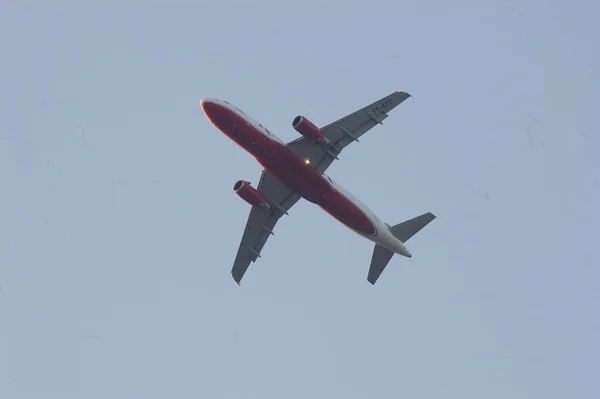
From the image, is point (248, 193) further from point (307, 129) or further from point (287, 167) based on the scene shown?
point (307, 129)

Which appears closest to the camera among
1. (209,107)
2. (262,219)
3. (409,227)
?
(209,107)

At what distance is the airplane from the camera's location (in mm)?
89500

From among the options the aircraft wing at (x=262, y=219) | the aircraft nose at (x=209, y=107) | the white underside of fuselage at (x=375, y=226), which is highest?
the aircraft nose at (x=209, y=107)

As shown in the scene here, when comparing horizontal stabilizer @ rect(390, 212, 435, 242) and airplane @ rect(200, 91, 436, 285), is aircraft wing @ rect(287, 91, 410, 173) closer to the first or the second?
airplane @ rect(200, 91, 436, 285)

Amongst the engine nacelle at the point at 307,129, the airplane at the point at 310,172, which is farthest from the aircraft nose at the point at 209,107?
the engine nacelle at the point at 307,129

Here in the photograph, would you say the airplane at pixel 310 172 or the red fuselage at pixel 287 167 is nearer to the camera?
the red fuselage at pixel 287 167

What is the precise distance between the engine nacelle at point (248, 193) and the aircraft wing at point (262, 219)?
2408 mm

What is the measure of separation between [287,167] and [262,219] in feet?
34.4

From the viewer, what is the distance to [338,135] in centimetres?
9225

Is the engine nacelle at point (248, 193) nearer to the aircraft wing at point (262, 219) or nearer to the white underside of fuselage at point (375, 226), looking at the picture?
the aircraft wing at point (262, 219)

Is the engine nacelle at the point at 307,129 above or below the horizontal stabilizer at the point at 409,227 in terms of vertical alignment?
above

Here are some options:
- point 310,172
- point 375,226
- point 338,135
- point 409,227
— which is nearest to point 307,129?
point 338,135

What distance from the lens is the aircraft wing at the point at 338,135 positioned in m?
90.8

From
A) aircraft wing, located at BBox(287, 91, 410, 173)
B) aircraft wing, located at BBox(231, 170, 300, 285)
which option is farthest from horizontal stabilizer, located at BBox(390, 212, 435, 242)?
aircraft wing, located at BBox(287, 91, 410, 173)
